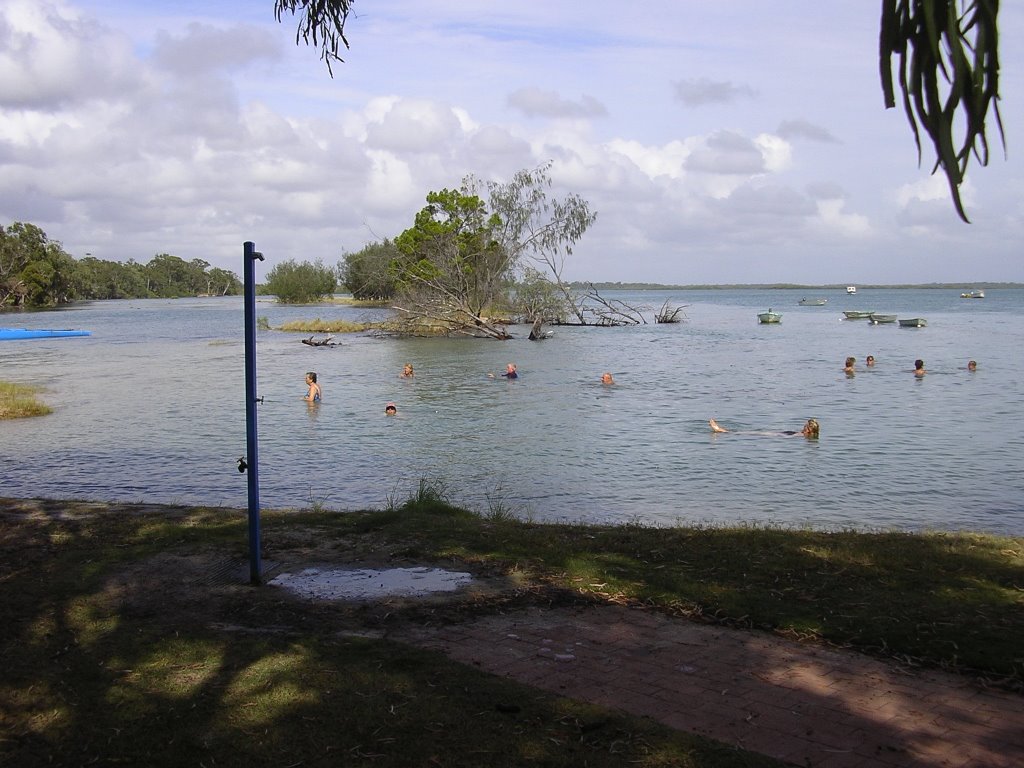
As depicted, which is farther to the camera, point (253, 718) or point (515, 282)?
point (515, 282)

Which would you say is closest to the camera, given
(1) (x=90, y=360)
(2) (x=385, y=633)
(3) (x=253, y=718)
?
(3) (x=253, y=718)

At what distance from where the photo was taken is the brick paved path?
13.6ft

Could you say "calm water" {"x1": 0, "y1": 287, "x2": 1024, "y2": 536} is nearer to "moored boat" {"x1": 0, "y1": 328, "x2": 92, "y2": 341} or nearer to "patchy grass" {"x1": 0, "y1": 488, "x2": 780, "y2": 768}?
"patchy grass" {"x1": 0, "y1": 488, "x2": 780, "y2": 768}

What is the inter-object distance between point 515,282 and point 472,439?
43.0 meters

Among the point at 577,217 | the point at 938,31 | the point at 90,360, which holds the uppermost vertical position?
the point at 577,217

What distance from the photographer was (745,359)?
43594mm

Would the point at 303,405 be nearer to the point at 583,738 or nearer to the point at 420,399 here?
the point at 420,399

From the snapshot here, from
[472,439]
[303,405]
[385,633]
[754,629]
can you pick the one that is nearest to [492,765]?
[385,633]

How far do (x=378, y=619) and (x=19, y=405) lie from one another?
21.7 m

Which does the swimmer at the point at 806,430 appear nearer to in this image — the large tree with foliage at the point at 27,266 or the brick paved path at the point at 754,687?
the brick paved path at the point at 754,687

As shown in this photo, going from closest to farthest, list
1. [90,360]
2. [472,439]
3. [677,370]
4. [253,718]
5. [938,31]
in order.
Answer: [938,31] → [253,718] → [472,439] → [677,370] → [90,360]

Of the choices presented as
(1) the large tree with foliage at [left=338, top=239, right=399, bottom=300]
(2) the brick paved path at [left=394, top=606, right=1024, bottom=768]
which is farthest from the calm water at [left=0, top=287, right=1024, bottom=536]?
(1) the large tree with foliage at [left=338, top=239, right=399, bottom=300]

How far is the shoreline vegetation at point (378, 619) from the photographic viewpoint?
13.6 feet

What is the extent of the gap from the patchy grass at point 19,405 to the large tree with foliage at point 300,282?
9282 cm
